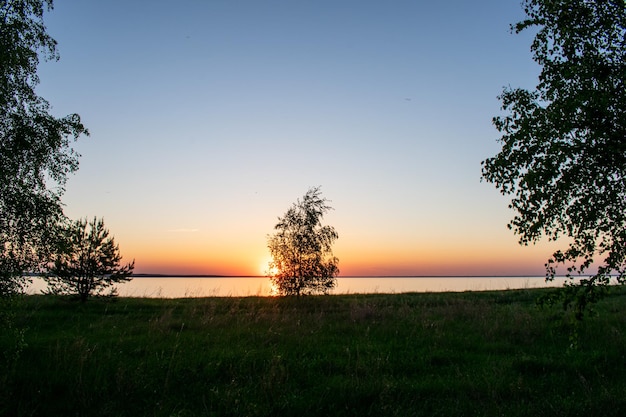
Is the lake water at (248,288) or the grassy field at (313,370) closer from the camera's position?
the grassy field at (313,370)

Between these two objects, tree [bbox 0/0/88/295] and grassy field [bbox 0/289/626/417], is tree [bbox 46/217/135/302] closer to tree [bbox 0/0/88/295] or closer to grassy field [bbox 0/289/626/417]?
grassy field [bbox 0/289/626/417]

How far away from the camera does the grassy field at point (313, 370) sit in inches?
341

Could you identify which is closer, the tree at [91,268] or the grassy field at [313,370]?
the grassy field at [313,370]

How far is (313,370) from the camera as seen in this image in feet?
36.6

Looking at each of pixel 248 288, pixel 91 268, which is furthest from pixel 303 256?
pixel 248 288

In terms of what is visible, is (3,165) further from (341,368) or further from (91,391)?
Answer: (341,368)

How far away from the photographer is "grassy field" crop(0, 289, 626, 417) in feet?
28.5

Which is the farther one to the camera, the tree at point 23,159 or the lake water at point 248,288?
the lake water at point 248,288

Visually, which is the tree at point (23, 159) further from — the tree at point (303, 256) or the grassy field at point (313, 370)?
the tree at point (303, 256)

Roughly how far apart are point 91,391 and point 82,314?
14.7 meters

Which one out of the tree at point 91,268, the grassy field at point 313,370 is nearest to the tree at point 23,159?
the grassy field at point 313,370

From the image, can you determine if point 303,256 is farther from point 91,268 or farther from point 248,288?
point 248,288

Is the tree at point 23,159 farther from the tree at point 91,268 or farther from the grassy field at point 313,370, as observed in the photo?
the tree at point 91,268

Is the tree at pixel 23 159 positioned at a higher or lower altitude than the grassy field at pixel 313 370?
higher
